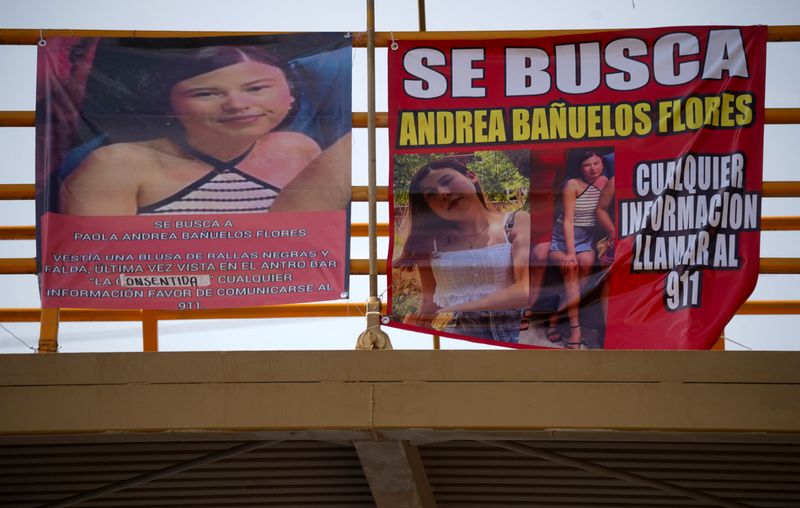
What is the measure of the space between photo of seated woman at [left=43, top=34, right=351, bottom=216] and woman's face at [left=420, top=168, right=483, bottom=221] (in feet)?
1.49

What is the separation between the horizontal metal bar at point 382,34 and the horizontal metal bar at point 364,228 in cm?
112

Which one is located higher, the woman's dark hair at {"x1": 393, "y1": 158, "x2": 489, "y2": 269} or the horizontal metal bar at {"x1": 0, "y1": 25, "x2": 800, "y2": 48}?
the horizontal metal bar at {"x1": 0, "y1": 25, "x2": 800, "y2": 48}

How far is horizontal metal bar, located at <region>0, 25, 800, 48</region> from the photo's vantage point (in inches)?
244

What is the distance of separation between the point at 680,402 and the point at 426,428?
1.11m

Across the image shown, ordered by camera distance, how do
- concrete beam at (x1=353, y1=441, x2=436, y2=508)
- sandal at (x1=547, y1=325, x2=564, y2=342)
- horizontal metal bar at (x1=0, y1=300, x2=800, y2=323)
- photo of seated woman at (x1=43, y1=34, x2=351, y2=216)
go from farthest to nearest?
1. horizontal metal bar at (x1=0, y1=300, x2=800, y2=323)
2. photo of seated woman at (x1=43, y1=34, x2=351, y2=216)
3. sandal at (x1=547, y1=325, x2=564, y2=342)
4. concrete beam at (x1=353, y1=441, x2=436, y2=508)

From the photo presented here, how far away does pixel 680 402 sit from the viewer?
4848 mm

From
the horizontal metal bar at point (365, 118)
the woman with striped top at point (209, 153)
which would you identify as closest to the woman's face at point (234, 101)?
the woman with striped top at point (209, 153)

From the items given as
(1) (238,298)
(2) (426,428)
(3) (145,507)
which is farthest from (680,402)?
(3) (145,507)

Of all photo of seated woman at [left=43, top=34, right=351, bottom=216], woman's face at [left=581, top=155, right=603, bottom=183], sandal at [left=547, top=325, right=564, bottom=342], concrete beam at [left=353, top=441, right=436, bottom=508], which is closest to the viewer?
concrete beam at [left=353, top=441, right=436, bottom=508]

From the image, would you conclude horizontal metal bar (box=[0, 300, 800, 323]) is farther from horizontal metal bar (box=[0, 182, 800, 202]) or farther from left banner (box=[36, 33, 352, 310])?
horizontal metal bar (box=[0, 182, 800, 202])

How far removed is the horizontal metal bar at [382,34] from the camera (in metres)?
6.20

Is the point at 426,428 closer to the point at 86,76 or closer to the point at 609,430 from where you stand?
the point at 609,430

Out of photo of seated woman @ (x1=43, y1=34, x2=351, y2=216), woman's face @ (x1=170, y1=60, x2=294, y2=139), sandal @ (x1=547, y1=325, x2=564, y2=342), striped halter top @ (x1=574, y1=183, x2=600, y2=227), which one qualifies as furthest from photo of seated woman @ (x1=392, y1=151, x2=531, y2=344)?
woman's face @ (x1=170, y1=60, x2=294, y2=139)

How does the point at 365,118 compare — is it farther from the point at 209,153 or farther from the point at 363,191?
the point at 209,153
